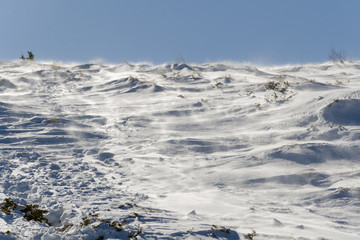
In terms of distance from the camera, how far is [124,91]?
7.37 metres

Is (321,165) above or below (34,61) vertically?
below

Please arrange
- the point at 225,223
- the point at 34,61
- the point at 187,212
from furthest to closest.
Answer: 1. the point at 34,61
2. the point at 187,212
3. the point at 225,223

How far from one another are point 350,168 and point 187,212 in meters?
1.87

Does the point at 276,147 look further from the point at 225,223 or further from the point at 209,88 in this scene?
the point at 209,88

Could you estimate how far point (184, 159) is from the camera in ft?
14.2

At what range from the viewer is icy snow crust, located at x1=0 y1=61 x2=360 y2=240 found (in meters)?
2.86

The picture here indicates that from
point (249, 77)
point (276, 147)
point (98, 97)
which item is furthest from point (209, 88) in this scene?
point (276, 147)

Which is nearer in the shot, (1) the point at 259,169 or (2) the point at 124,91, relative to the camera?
(1) the point at 259,169

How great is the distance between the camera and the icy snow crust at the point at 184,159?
9.39 feet

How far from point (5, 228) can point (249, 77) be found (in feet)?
20.9

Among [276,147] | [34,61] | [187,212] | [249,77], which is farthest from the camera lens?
[34,61]

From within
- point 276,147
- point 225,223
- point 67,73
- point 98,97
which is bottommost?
point 225,223

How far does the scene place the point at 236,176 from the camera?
381 cm

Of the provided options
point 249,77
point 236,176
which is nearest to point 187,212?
point 236,176
